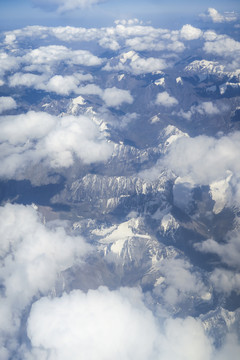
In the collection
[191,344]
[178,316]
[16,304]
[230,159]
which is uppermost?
[230,159]

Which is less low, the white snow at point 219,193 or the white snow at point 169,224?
the white snow at point 219,193

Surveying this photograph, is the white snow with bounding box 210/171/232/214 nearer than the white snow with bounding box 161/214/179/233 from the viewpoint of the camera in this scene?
No

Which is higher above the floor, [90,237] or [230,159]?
[230,159]

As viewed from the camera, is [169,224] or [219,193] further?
[219,193]

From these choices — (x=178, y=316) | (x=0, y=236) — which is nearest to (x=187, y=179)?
(x=178, y=316)

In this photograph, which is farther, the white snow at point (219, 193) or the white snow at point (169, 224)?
the white snow at point (219, 193)

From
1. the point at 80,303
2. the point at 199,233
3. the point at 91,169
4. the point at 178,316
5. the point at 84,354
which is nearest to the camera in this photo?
the point at 84,354

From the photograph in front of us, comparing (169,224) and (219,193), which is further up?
(219,193)

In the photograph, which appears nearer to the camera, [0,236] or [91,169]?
[0,236]

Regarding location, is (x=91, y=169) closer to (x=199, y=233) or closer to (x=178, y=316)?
(x=199, y=233)

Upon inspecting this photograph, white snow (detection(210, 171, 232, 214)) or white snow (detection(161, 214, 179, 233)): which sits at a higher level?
white snow (detection(210, 171, 232, 214))

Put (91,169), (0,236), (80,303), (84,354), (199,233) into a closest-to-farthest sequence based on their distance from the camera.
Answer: (84,354), (80,303), (0,236), (199,233), (91,169)
